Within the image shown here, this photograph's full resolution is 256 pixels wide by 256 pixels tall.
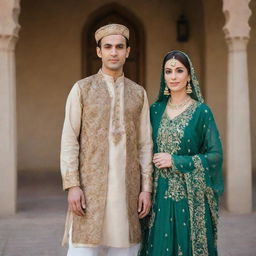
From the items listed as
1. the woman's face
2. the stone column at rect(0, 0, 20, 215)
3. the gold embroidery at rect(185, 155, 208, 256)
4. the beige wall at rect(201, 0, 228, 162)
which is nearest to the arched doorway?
the beige wall at rect(201, 0, 228, 162)

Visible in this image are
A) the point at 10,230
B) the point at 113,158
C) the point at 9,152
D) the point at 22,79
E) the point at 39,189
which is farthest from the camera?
the point at 22,79

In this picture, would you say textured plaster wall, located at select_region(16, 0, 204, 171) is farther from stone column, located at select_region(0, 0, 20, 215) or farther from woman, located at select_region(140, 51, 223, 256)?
woman, located at select_region(140, 51, 223, 256)

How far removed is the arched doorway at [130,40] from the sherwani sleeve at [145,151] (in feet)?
20.7

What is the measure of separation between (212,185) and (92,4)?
6.71m

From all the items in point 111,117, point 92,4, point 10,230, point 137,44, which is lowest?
point 10,230

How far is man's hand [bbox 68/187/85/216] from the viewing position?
9.16 feet

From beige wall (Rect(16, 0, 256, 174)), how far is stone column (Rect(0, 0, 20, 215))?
2.89m

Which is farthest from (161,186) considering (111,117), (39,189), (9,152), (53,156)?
(53,156)

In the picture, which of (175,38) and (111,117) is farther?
(175,38)

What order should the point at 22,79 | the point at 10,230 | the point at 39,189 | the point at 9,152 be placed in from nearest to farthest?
the point at 10,230
the point at 9,152
the point at 39,189
the point at 22,79

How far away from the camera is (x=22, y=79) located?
29.4 ft

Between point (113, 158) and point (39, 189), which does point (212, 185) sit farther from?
point (39, 189)

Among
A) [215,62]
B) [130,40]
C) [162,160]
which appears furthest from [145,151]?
[130,40]

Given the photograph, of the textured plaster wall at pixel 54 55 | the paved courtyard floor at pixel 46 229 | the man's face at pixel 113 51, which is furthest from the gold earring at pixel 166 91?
the textured plaster wall at pixel 54 55
